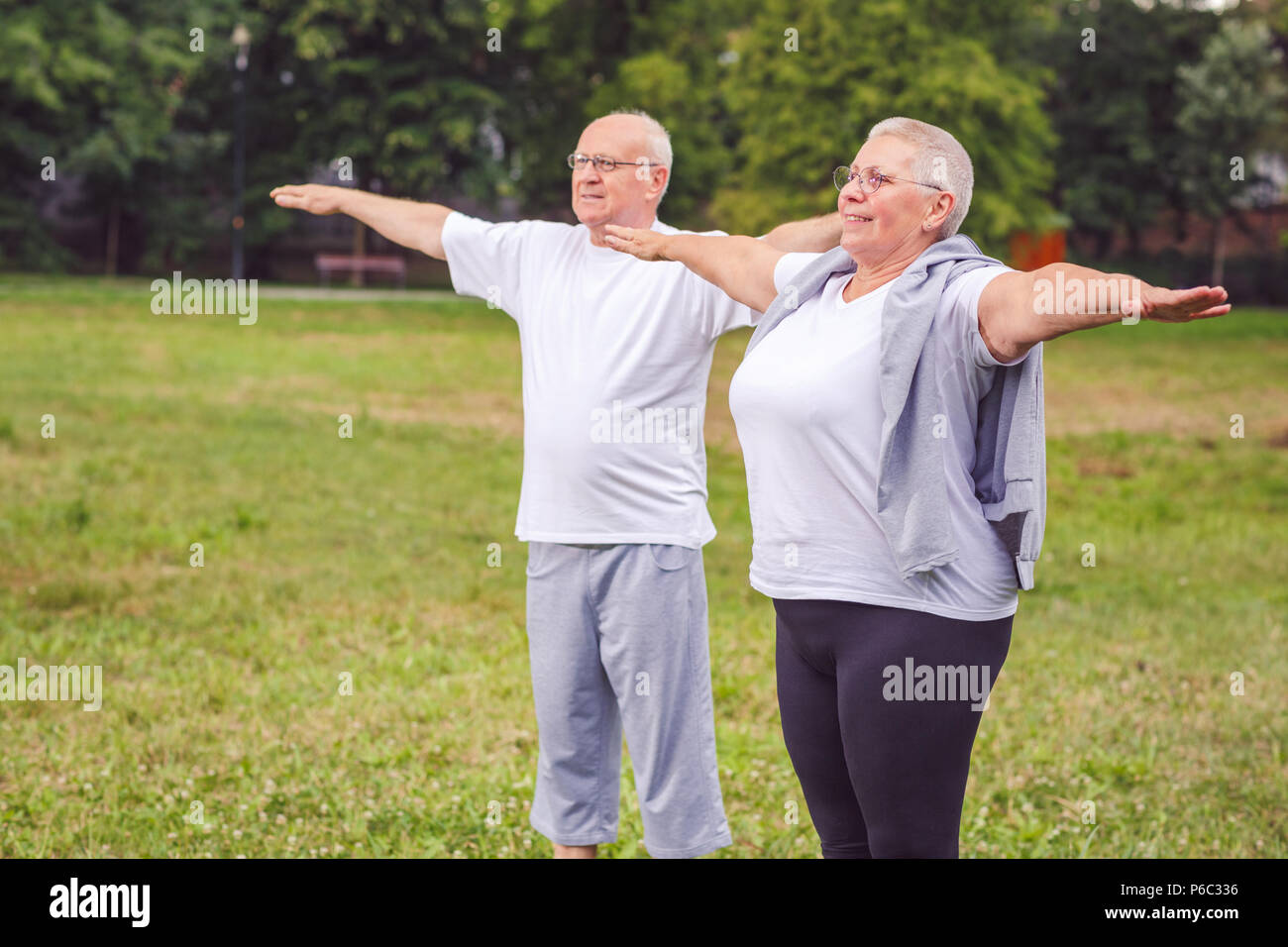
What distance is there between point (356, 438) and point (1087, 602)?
309 inches

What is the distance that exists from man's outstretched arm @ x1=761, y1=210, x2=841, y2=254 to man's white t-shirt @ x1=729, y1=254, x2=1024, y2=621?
0.51 meters

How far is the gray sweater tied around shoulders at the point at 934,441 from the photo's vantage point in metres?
2.72

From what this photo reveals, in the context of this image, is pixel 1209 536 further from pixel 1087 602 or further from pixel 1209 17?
pixel 1209 17

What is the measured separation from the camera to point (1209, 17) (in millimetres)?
42656

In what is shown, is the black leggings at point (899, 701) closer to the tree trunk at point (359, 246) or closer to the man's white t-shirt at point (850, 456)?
the man's white t-shirt at point (850, 456)

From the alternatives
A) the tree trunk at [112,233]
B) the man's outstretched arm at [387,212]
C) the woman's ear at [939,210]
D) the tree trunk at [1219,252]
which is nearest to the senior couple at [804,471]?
the woman's ear at [939,210]

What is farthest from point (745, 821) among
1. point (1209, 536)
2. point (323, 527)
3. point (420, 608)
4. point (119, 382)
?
point (119, 382)

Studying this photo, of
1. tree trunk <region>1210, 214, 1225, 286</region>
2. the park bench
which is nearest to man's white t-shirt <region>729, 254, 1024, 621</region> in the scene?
the park bench

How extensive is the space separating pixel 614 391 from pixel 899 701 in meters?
1.27

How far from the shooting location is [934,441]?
275cm

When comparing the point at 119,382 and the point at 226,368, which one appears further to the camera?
the point at 226,368

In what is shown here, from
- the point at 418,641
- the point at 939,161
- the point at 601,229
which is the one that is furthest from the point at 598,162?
the point at 418,641

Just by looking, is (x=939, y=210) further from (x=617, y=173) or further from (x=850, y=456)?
(x=617, y=173)
